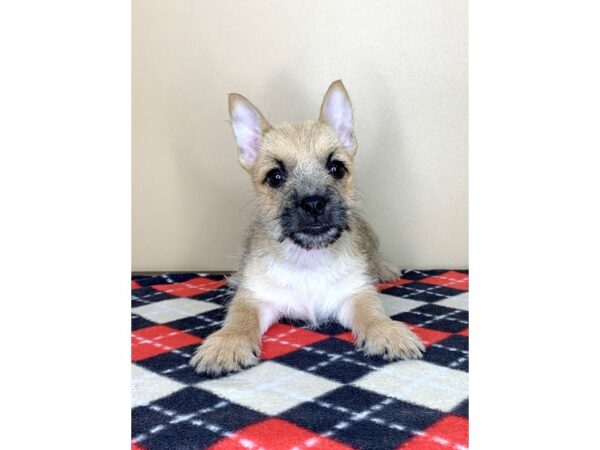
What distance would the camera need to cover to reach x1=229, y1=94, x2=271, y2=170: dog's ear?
2.24 metres

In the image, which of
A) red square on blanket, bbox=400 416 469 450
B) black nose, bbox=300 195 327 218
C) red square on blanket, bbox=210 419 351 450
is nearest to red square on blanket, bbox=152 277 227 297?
black nose, bbox=300 195 327 218

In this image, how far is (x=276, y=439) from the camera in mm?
1156

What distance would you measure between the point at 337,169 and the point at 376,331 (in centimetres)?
76

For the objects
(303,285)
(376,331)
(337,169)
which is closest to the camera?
(376,331)

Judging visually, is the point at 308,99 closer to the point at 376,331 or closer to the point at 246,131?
the point at 246,131

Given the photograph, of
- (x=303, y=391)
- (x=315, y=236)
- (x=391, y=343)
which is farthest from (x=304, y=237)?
(x=303, y=391)

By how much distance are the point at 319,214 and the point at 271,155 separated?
1.62 ft

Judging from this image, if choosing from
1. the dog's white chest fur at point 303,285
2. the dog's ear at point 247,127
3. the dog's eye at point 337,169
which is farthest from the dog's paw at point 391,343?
the dog's ear at point 247,127

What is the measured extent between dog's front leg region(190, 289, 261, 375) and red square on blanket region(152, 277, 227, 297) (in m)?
0.63

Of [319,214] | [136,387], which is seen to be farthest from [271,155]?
[136,387]

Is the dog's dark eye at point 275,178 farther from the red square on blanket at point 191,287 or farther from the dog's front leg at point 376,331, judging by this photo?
the red square on blanket at point 191,287

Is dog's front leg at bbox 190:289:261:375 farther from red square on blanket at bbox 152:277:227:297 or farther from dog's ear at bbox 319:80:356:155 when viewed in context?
dog's ear at bbox 319:80:356:155
